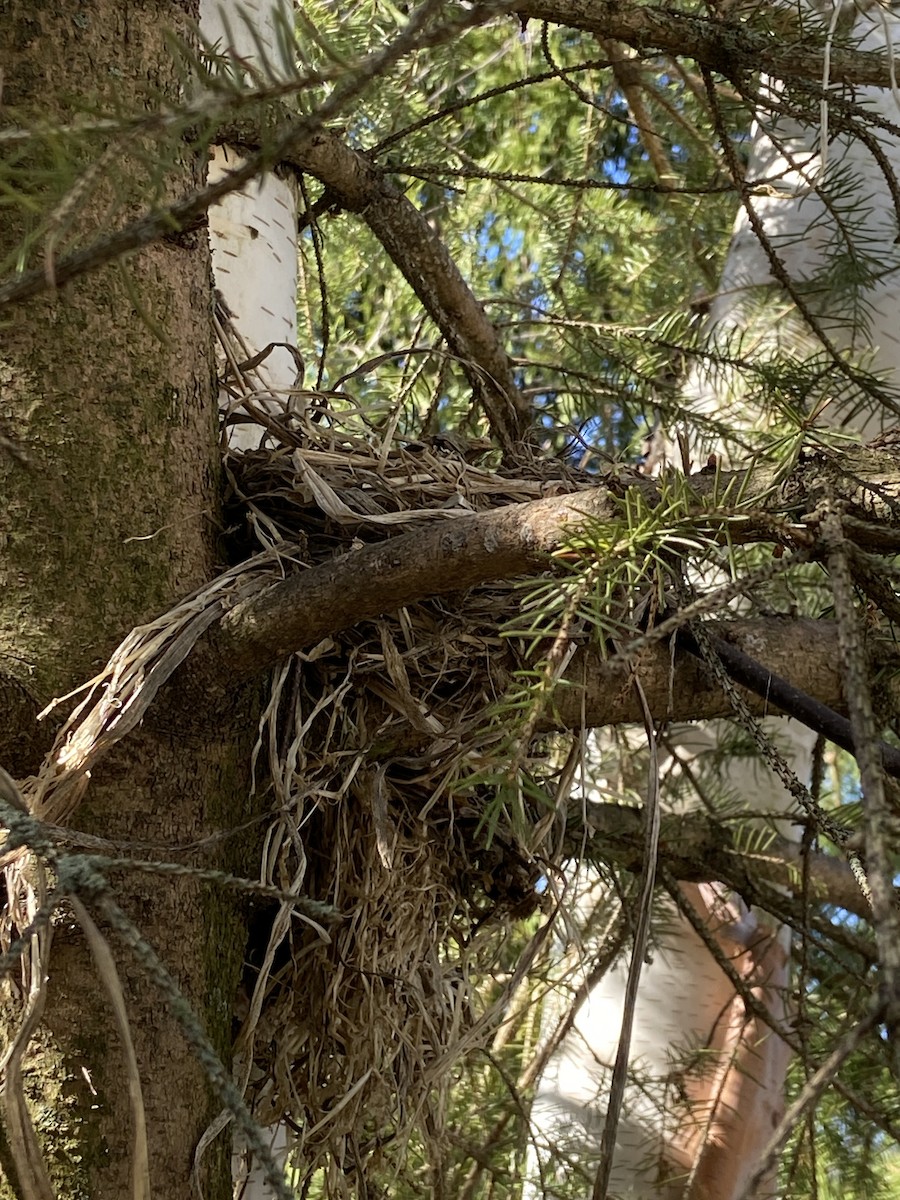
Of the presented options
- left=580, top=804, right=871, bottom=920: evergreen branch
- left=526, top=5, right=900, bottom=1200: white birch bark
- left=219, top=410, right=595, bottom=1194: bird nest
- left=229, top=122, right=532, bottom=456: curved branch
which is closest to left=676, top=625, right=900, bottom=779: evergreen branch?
left=219, top=410, right=595, bottom=1194: bird nest

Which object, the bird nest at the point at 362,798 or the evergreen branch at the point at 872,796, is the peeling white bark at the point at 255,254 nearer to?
the bird nest at the point at 362,798

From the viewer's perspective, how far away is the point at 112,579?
771 millimetres

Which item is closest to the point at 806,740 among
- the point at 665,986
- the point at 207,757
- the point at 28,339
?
the point at 665,986

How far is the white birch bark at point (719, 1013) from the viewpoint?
159 cm

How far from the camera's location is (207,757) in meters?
0.79

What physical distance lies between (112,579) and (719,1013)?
115 centimetres

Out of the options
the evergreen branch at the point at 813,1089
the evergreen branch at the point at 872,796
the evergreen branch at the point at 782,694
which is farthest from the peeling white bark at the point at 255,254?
the evergreen branch at the point at 813,1089

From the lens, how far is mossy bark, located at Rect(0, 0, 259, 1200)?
0.71 meters

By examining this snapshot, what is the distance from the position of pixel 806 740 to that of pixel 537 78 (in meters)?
1.21

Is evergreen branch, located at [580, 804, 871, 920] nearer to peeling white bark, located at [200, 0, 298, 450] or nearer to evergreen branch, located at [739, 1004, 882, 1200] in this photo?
peeling white bark, located at [200, 0, 298, 450]

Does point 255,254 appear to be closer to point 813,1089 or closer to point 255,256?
point 255,256

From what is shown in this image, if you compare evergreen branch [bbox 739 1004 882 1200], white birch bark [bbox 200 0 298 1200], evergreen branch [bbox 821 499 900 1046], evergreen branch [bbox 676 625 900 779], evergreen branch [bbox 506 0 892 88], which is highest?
evergreen branch [bbox 506 0 892 88]

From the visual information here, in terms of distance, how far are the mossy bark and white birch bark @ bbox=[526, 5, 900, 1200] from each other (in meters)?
0.84

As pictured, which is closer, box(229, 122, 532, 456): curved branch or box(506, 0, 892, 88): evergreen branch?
box(506, 0, 892, 88): evergreen branch
